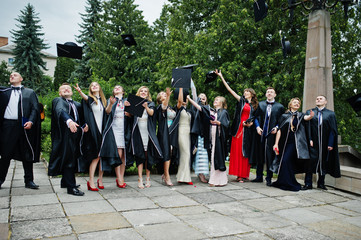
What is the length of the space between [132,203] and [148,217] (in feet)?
2.58

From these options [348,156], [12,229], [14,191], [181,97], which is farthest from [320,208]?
[348,156]

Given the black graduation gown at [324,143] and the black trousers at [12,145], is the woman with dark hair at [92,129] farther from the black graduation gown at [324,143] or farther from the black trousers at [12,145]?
the black graduation gown at [324,143]

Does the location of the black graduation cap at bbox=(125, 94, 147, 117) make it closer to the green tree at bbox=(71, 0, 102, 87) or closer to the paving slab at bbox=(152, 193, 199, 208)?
the paving slab at bbox=(152, 193, 199, 208)

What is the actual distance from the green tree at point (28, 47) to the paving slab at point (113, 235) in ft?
125

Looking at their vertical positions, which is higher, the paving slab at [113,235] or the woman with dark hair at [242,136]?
the woman with dark hair at [242,136]

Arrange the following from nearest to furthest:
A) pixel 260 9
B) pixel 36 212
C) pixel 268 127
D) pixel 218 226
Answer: pixel 218 226, pixel 36 212, pixel 268 127, pixel 260 9

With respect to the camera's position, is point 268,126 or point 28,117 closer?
point 28,117

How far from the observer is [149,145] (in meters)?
6.26

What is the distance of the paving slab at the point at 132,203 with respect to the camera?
15.8 ft

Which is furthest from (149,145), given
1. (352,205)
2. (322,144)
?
(352,205)

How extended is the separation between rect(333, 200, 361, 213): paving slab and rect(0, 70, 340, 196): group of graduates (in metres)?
0.84

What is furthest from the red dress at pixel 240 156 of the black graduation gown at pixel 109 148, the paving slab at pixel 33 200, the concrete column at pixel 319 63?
the paving slab at pixel 33 200

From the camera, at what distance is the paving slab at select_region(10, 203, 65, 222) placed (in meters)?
4.23

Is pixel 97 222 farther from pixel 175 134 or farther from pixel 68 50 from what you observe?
pixel 68 50
